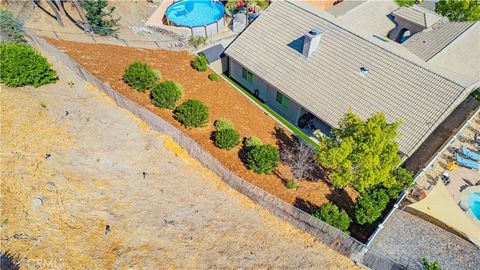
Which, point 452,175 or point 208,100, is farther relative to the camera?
point 208,100

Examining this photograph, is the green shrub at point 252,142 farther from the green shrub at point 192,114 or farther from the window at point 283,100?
the window at point 283,100

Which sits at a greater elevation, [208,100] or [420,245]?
[208,100]

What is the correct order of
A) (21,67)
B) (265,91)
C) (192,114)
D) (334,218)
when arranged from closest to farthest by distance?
(334,218) < (21,67) < (192,114) < (265,91)

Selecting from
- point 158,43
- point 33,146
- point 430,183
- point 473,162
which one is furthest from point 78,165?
point 473,162

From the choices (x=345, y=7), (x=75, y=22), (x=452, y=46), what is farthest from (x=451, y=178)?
(x=75, y=22)

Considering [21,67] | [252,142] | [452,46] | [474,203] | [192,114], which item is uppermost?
[21,67]

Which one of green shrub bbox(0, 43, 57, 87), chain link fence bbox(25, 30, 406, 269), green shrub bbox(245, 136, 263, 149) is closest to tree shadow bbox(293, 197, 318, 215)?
chain link fence bbox(25, 30, 406, 269)

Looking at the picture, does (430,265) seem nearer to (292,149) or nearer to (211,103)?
(292,149)
